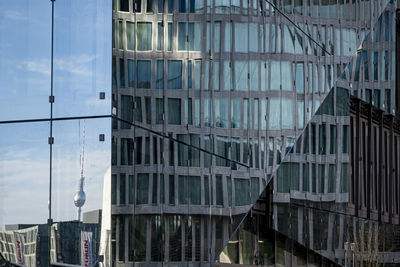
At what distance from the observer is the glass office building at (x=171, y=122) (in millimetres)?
8109

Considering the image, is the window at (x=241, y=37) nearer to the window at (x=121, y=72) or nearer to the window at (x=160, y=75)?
the window at (x=160, y=75)

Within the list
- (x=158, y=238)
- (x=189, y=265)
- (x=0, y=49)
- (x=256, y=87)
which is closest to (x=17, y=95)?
(x=0, y=49)

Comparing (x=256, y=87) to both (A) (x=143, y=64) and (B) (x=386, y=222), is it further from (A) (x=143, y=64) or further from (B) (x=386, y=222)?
(B) (x=386, y=222)

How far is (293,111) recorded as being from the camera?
39.4 feet

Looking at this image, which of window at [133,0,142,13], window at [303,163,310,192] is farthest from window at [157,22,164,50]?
window at [303,163,310,192]

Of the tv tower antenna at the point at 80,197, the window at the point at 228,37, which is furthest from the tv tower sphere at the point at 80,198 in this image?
the window at the point at 228,37

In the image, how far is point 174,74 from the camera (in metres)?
9.05

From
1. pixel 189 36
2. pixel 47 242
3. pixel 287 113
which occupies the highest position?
pixel 189 36

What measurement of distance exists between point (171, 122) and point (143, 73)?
78 centimetres

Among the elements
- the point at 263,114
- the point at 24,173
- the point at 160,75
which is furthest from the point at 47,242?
the point at 263,114

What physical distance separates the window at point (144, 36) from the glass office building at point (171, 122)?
26mm

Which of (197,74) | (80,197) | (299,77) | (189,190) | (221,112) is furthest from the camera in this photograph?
(299,77)

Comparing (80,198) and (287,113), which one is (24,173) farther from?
(287,113)

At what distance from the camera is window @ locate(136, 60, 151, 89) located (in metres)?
8.57
